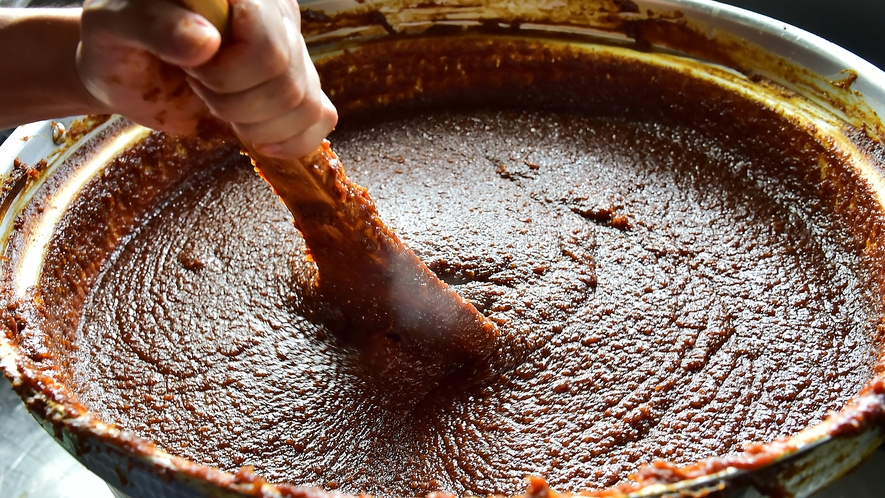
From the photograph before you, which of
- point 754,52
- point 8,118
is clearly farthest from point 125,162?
point 754,52

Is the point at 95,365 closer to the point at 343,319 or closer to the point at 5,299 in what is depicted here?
the point at 5,299

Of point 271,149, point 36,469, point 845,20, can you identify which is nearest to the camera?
point 271,149

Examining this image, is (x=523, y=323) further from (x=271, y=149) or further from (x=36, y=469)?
(x=36, y=469)

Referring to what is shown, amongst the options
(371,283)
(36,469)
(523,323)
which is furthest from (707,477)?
(36,469)

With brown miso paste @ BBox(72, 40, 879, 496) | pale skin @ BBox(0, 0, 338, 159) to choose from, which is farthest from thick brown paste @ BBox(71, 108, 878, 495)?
pale skin @ BBox(0, 0, 338, 159)

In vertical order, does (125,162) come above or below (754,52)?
below

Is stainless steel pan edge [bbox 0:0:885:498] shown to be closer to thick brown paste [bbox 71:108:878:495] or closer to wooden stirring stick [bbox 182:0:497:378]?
thick brown paste [bbox 71:108:878:495]
